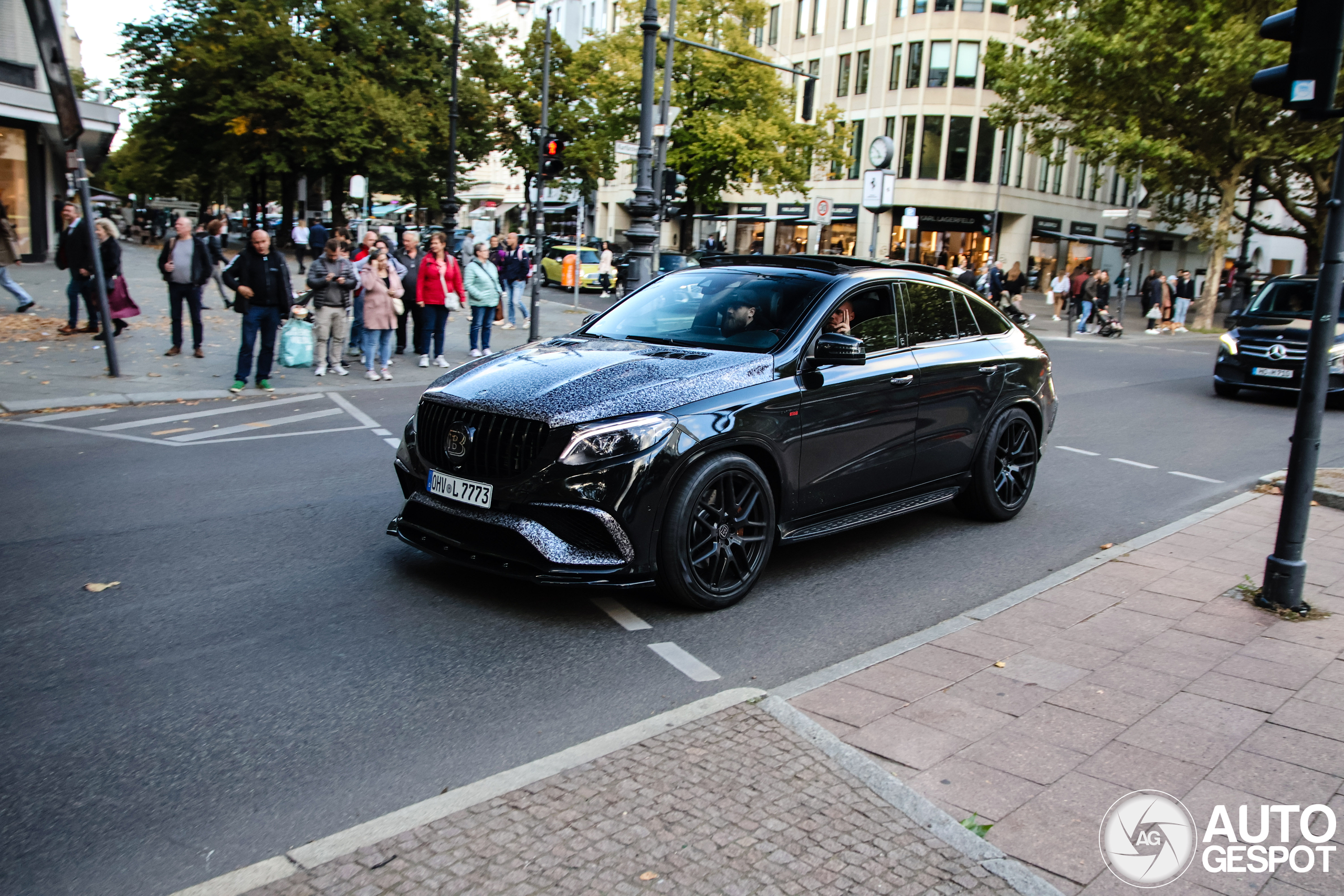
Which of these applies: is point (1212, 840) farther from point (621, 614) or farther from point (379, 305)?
point (379, 305)

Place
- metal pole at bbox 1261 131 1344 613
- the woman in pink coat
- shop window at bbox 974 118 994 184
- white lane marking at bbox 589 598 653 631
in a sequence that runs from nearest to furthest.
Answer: white lane marking at bbox 589 598 653 631 → metal pole at bbox 1261 131 1344 613 → the woman in pink coat → shop window at bbox 974 118 994 184

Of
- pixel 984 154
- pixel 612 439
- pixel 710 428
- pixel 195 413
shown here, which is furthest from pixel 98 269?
pixel 984 154

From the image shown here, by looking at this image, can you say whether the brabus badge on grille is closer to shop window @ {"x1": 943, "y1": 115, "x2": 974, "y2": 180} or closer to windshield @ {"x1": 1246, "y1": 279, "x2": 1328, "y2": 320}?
windshield @ {"x1": 1246, "y1": 279, "x2": 1328, "y2": 320}

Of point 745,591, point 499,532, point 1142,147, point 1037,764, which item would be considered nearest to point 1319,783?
point 1037,764

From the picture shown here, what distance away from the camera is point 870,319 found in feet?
20.7

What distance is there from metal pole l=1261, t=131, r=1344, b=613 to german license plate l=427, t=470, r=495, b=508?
4.02 meters

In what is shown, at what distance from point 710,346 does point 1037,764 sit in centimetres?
283

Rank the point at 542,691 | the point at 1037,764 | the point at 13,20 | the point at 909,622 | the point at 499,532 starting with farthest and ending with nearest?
the point at 13,20, the point at 909,622, the point at 499,532, the point at 542,691, the point at 1037,764

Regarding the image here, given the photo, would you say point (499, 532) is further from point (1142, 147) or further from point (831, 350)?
point (1142, 147)

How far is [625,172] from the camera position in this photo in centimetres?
7575

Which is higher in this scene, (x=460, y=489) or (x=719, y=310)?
(x=719, y=310)

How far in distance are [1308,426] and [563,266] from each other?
31.5 m

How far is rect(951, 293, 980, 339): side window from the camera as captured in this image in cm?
702

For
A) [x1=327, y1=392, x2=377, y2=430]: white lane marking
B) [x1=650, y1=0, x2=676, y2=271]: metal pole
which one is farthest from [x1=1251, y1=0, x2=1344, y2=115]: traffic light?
A: [x1=650, y1=0, x2=676, y2=271]: metal pole
